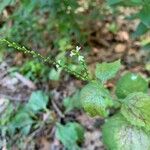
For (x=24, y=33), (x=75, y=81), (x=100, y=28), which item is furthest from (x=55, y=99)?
(x=100, y=28)

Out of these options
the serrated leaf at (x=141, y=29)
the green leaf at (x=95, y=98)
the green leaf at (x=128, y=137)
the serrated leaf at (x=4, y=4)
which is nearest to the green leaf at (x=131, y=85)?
the green leaf at (x=128, y=137)

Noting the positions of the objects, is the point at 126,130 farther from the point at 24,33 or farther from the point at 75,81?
the point at 24,33

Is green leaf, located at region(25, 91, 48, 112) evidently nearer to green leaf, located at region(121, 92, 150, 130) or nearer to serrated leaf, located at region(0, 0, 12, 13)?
serrated leaf, located at region(0, 0, 12, 13)

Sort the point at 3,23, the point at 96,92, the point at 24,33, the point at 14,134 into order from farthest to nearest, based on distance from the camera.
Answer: the point at 3,23
the point at 24,33
the point at 14,134
the point at 96,92

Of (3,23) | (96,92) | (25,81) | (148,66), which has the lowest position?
(148,66)

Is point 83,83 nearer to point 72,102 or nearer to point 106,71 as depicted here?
point 72,102

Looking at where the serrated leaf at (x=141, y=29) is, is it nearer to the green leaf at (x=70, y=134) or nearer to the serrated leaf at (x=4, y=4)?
the green leaf at (x=70, y=134)

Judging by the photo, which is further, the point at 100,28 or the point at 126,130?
the point at 100,28
